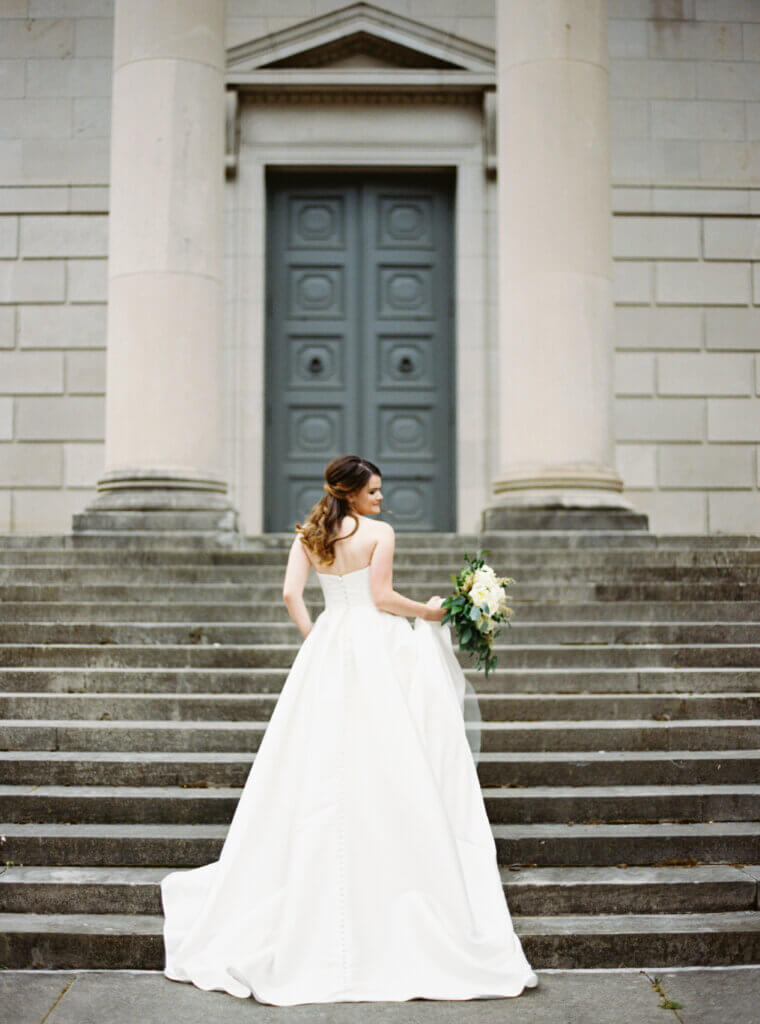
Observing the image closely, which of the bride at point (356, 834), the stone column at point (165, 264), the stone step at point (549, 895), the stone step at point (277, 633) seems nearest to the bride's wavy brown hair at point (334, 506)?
the bride at point (356, 834)

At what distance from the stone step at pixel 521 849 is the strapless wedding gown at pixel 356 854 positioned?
366 millimetres

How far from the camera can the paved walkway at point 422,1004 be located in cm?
421

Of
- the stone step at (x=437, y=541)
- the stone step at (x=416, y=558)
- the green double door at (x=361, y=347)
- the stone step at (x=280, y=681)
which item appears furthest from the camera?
the green double door at (x=361, y=347)

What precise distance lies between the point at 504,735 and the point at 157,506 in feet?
15.4

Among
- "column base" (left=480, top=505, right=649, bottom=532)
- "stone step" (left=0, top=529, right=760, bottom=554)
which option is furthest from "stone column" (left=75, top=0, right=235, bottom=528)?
"column base" (left=480, top=505, right=649, bottom=532)

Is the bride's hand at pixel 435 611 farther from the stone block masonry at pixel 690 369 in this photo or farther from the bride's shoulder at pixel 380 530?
the stone block masonry at pixel 690 369

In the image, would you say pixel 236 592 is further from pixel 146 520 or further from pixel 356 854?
pixel 356 854

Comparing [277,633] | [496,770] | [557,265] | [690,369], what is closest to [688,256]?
[690,369]

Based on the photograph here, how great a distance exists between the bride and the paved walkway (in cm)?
7

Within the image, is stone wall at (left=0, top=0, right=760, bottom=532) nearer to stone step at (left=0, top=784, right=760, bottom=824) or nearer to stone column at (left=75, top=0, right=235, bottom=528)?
stone column at (left=75, top=0, right=235, bottom=528)

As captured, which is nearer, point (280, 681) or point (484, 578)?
point (484, 578)

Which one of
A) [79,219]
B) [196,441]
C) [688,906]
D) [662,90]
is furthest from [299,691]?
[662,90]

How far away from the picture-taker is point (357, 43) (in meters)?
13.4

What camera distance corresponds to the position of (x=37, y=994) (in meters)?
4.50
